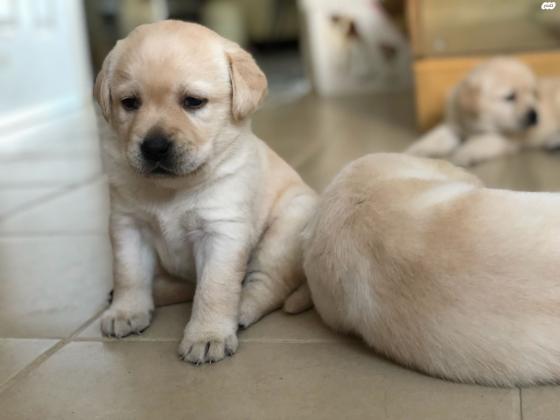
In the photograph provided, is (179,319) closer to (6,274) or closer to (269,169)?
(269,169)

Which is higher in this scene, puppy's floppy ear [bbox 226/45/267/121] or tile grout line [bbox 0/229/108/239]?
puppy's floppy ear [bbox 226/45/267/121]

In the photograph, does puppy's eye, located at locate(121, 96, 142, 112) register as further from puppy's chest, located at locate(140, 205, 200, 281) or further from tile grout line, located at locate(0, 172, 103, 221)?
tile grout line, located at locate(0, 172, 103, 221)

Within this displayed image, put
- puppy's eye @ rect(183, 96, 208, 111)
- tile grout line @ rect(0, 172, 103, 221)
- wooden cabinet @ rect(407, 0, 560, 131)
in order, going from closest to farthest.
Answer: puppy's eye @ rect(183, 96, 208, 111) → tile grout line @ rect(0, 172, 103, 221) → wooden cabinet @ rect(407, 0, 560, 131)

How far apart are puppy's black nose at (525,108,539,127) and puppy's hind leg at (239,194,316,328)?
1.76 meters

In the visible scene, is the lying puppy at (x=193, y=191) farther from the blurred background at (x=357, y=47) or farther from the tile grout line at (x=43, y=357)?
the blurred background at (x=357, y=47)

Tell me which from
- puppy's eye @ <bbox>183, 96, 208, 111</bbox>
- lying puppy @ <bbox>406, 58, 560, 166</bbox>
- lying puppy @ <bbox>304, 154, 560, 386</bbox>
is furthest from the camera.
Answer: lying puppy @ <bbox>406, 58, 560, 166</bbox>

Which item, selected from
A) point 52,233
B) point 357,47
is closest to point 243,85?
point 52,233

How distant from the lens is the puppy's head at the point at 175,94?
4.28 ft

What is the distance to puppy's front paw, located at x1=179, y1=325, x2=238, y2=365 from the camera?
4.07ft

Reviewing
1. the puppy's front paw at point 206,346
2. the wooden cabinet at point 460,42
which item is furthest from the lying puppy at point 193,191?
the wooden cabinet at point 460,42

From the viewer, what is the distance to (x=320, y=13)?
4.75 metres

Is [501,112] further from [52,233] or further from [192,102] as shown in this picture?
[192,102]

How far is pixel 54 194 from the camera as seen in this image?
270 cm

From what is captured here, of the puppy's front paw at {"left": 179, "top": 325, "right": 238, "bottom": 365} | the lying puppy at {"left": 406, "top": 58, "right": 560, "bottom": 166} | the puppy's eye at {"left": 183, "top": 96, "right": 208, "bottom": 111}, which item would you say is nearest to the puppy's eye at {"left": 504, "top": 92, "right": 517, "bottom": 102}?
the lying puppy at {"left": 406, "top": 58, "right": 560, "bottom": 166}
